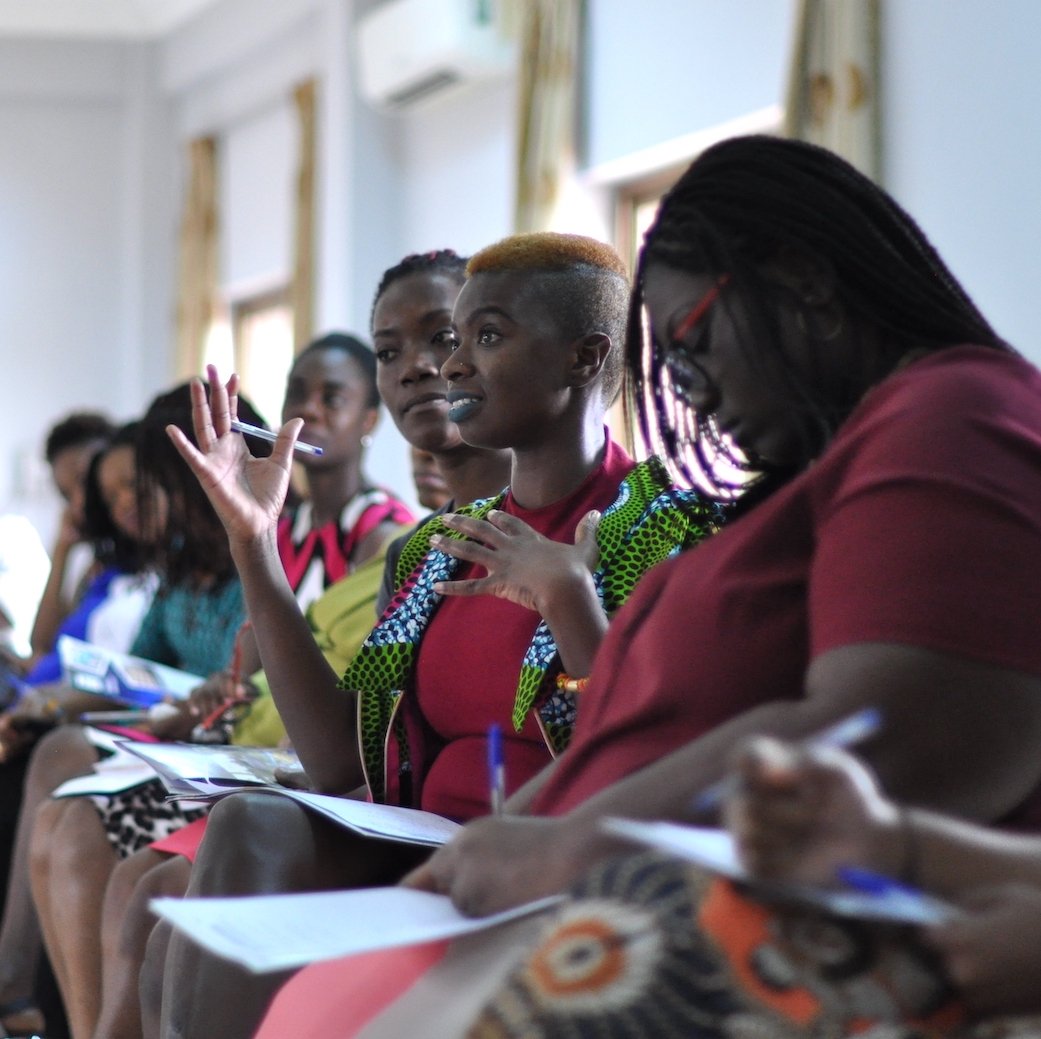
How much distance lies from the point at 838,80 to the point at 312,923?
319cm

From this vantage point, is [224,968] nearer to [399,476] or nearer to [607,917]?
[607,917]

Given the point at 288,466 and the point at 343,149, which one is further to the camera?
the point at 343,149

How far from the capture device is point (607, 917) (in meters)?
0.87

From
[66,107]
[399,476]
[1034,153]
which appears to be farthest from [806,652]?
[66,107]

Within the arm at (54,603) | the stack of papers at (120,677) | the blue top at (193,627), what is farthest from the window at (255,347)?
the stack of papers at (120,677)

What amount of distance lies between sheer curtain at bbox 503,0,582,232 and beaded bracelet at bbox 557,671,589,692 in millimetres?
3411

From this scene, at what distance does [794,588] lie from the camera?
1.10 metres

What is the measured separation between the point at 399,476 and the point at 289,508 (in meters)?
2.51

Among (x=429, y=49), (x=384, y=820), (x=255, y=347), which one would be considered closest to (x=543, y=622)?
(x=384, y=820)

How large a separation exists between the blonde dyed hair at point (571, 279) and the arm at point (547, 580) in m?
0.37

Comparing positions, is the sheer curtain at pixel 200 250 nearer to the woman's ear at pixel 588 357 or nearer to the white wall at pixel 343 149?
the white wall at pixel 343 149

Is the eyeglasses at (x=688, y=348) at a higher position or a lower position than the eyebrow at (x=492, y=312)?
lower

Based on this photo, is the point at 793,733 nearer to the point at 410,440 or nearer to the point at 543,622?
the point at 543,622

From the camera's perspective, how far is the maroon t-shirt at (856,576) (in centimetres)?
95
